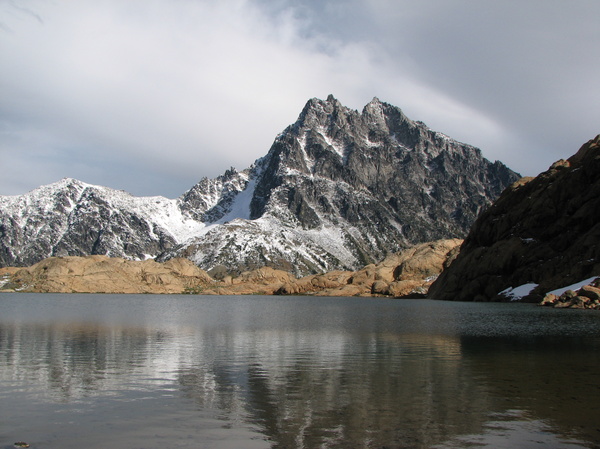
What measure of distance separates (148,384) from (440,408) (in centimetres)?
1576

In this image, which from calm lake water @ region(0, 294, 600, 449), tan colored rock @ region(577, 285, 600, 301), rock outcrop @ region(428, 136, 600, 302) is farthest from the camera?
rock outcrop @ region(428, 136, 600, 302)

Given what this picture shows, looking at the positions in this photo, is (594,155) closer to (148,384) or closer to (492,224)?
(492,224)

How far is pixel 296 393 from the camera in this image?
86.1 ft

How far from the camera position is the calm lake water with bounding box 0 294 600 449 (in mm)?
18969

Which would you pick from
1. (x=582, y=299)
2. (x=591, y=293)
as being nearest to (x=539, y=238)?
(x=591, y=293)

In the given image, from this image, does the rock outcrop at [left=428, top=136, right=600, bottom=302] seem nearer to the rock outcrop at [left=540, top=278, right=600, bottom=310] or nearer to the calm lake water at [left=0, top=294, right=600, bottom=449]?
the rock outcrop at [left=540, top=278, right=600, bottom=310]

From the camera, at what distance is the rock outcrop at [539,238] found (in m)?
139

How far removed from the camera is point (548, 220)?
511 feet

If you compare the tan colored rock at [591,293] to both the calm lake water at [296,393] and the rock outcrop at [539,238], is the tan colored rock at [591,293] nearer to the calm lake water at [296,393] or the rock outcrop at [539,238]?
the rock outcrop at [539,238]

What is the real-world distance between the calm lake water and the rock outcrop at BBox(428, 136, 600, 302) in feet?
327

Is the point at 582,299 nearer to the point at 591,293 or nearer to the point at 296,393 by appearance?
the point at 591,293

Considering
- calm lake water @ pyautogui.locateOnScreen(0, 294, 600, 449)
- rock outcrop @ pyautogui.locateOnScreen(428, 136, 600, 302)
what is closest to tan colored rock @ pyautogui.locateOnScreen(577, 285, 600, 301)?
rock outcrop @ pyautogui.locateOnScreen(428, 136, 600, 302)

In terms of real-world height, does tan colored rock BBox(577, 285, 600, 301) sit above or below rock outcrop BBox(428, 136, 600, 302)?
below

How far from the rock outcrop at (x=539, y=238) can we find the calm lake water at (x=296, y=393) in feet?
327
